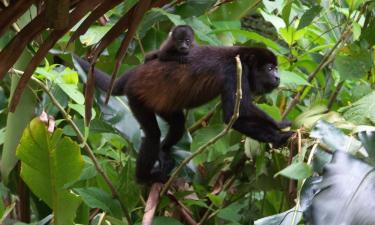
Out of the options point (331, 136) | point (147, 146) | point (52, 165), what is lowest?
point (147, 146)

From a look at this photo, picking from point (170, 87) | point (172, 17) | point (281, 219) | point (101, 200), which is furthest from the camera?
point (170, 87)

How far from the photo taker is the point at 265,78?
12.4 ft

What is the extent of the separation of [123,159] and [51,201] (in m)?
0.88

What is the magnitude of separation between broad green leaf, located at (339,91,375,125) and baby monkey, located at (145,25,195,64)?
1.61 meters

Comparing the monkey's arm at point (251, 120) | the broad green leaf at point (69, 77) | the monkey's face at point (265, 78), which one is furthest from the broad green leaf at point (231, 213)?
the broad green leaf at point (69, 77)

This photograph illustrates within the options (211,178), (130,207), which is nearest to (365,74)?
(211,178)

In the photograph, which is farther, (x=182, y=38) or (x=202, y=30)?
(x=182, y=38)

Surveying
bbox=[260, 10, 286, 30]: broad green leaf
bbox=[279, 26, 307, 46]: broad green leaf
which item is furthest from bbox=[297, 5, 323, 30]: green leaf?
bbox=[260, 10, 286, 30]: broad green leaf

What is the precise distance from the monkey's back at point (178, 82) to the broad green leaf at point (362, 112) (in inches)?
55.8

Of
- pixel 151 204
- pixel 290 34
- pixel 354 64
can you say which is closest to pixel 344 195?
pixel 151 204

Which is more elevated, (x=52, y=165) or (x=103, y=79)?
(x=52, y=165)

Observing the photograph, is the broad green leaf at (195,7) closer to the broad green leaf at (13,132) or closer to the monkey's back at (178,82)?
the monkey's back at (178,82)

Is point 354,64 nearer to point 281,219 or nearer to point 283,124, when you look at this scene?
point 283,124

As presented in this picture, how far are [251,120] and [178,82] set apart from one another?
2.28 feet
